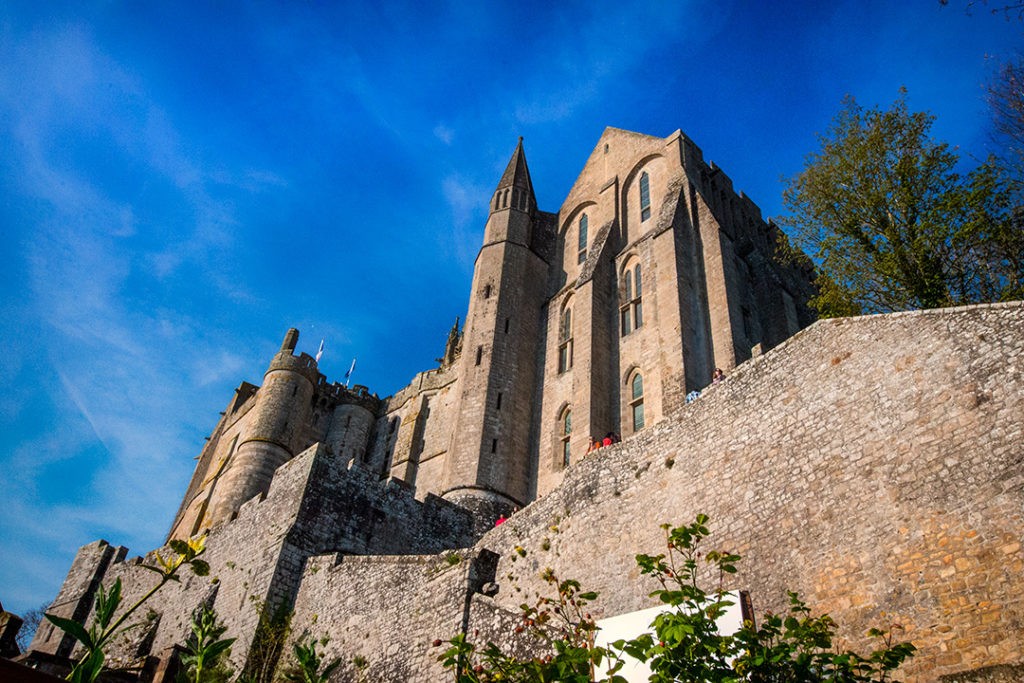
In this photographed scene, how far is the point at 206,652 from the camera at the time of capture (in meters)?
13.0

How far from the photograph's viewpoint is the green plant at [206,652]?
43.3 ft

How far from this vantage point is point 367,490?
1872 centimetres

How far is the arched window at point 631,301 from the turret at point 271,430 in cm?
1557

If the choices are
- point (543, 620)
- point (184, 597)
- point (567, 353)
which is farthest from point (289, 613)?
point (567, 353)

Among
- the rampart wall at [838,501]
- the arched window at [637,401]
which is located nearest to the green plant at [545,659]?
the rampart wall at [838,501]

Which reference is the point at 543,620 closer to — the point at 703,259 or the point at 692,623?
the point at 692,623

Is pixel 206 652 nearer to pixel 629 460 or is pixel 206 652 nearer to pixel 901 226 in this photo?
pixel 629 460

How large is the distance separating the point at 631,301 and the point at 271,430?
54.5 ft

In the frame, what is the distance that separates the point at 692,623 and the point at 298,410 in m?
30.2

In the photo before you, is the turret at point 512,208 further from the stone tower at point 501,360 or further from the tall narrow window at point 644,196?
the tall narrow window at point 644,196

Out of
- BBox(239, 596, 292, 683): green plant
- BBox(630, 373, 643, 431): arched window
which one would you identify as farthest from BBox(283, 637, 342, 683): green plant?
BBox(630, 373, 643, 431): arched window

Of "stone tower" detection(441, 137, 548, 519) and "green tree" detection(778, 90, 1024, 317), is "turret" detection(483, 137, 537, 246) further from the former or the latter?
"green tree" detection(778, 90, 1024, 317)

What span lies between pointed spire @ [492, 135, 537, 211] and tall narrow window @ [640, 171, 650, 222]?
5245 mm

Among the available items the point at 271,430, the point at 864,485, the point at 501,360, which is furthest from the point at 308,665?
the point at 271,430
